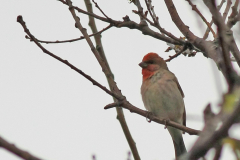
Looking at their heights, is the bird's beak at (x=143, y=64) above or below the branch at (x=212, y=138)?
above

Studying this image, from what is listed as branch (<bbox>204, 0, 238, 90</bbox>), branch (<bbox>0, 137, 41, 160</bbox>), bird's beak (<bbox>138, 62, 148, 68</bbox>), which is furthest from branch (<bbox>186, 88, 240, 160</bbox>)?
bird's beak (<bbox>138, 62, 148, 68</bbox>)

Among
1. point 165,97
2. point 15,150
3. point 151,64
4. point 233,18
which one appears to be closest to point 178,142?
point 165,97

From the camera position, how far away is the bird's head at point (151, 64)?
8.38 m

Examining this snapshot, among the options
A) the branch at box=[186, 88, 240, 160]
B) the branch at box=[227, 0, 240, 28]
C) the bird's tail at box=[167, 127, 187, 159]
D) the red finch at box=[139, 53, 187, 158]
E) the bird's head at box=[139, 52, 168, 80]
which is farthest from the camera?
the bird's head at box=[139, 52, 168, 80]

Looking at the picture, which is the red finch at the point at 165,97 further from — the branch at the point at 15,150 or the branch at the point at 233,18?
the branch at the point at 15,150

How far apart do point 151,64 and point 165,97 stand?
118cm

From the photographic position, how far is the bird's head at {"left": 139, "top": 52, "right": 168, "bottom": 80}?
8375 mm

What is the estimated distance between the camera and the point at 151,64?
8.64 metres

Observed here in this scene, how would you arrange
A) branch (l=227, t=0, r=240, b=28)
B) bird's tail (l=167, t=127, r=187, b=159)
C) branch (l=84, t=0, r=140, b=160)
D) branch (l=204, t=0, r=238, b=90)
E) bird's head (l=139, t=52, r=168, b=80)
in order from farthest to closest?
bird's head (l=139, t=52, r=168, b=80) < bird's tail (l=167, t=127, r=187, b=159) < branch (l=84, t=0, r=140, b=160) < branch (l=227, t=0, r=240, b=28) < branch (l=204, t=0, r=238, b=90)

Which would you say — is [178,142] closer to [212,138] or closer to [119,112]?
[119,112]

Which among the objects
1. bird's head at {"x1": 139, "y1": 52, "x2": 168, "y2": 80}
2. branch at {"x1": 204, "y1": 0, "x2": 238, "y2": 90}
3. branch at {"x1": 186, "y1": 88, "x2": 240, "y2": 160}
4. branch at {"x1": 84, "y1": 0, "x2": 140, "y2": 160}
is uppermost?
bird's head at {"x1": 139, "y1": 52, "x2": 168, "y2": 80}

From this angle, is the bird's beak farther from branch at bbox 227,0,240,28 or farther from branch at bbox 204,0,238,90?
branch at bbox 204,0,238,90

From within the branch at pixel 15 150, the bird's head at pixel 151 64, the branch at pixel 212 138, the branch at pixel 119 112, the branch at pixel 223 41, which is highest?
the bird's head at pixel 151 64

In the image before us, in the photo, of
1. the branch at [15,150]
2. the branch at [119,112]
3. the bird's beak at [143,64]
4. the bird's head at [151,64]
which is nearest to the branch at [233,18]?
the branch at [119,112]
